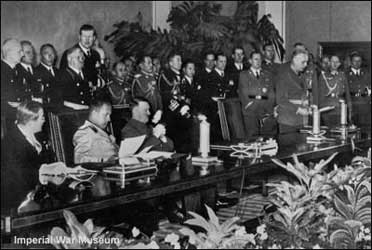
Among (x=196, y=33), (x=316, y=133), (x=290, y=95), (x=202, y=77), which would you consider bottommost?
(x=316, y=133)

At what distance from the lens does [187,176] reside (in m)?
3.37

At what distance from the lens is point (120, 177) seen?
10.6ft

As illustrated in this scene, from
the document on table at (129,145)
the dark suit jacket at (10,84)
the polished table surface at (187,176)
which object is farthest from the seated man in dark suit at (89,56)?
the document on table at (129,145)

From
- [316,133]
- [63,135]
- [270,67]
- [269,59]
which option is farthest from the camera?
[269,59]

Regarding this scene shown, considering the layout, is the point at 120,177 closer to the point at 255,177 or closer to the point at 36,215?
the point at 36,215

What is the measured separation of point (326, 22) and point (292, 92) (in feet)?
18.0

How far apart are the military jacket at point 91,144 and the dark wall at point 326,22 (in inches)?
315

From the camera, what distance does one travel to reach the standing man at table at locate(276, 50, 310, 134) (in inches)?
262

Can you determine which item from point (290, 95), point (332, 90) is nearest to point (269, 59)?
point (332, 90)

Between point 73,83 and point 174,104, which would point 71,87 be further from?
point 174,104

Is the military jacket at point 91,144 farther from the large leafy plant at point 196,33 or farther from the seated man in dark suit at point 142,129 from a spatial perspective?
the large leafy plant at point 196,33

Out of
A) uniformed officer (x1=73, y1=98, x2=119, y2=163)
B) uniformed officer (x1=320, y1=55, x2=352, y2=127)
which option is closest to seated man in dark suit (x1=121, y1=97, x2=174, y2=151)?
uniformed officer (x1=73, y1=98, x2=119, y2=163)

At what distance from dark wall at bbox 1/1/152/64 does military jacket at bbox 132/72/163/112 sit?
4.40 ft

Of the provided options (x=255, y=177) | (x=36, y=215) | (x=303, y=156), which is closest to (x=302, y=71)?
(x=255, y=177)
